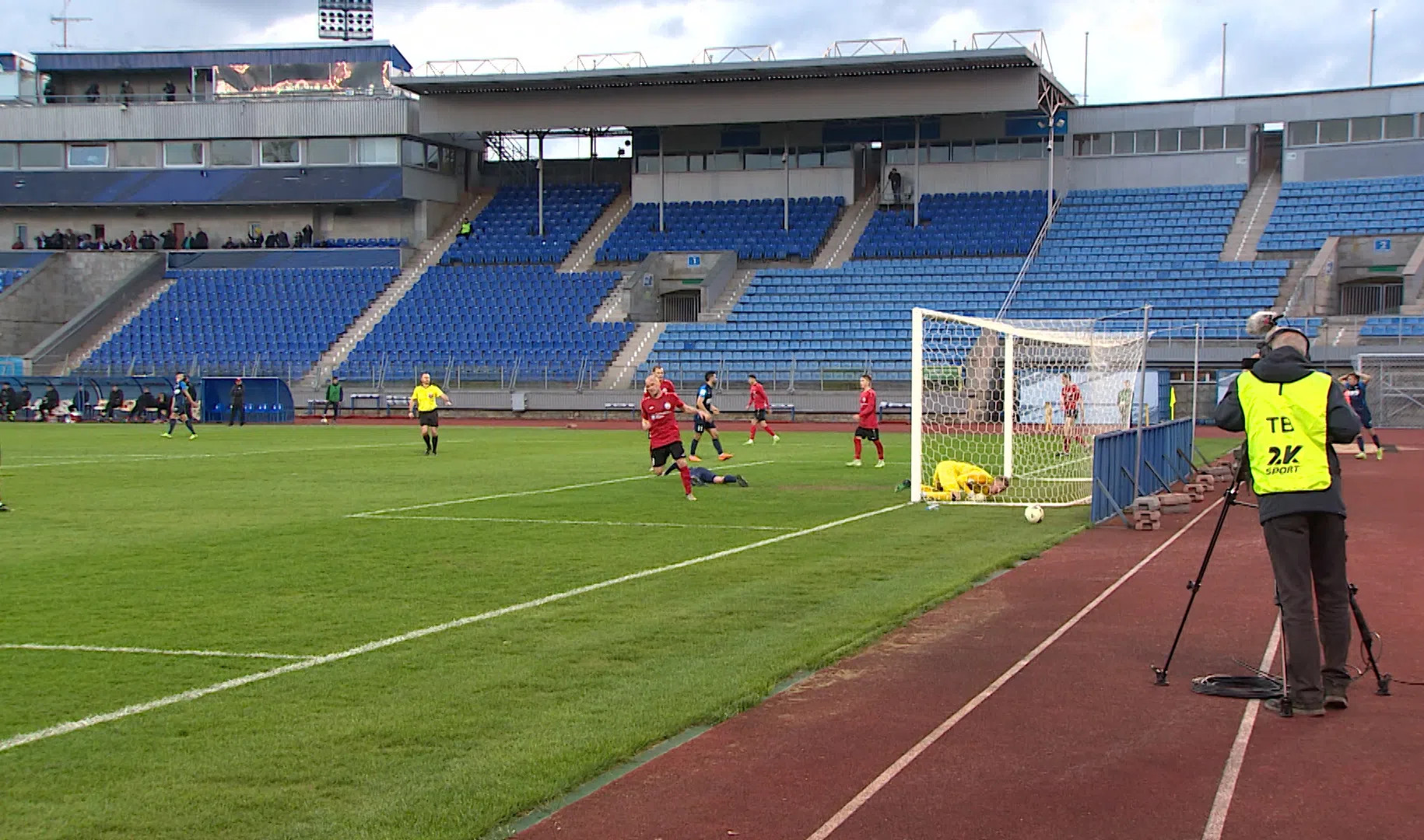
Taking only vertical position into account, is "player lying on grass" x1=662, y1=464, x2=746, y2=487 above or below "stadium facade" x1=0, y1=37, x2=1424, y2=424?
below

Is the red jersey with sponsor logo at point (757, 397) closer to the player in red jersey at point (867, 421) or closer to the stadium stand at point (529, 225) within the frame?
the player in red jersey at point (867, 421)

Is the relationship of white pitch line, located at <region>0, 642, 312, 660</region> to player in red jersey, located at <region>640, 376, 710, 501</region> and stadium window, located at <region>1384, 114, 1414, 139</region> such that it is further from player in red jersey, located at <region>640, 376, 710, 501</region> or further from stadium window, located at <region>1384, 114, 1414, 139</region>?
stadium window, located at <region>1384, 114, 1414, 139</region>

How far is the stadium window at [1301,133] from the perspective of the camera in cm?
5181

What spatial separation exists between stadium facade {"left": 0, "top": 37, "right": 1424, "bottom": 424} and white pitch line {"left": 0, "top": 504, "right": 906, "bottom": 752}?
32.7 metres

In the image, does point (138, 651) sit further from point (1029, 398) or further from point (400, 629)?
point (1029, 398)

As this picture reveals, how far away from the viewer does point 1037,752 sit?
21.3 feet

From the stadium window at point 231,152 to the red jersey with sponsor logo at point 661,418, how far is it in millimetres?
47053

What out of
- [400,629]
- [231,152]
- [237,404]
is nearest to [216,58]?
[231,152]

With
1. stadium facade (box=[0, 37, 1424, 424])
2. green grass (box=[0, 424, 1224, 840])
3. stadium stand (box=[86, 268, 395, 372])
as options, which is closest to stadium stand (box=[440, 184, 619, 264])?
stadium facade (box=[0, 37, 1424, 424])

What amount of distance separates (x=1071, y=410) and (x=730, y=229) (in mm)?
34879

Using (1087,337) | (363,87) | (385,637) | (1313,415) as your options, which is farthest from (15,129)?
(1313,415)

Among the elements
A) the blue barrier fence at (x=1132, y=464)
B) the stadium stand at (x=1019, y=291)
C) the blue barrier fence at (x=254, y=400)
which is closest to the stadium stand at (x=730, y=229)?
the stadium stand at (x=1019, y=291)

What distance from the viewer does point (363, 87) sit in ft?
199

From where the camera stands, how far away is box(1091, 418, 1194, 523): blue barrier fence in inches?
651
